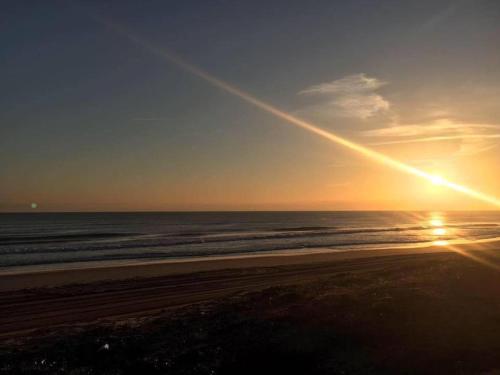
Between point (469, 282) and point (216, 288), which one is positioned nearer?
point (469, 282)

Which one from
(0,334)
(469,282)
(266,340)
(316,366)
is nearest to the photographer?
(316,366)

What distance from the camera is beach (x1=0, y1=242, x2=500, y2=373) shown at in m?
8.65

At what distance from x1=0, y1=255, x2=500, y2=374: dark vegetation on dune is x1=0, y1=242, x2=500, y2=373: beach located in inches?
1.1

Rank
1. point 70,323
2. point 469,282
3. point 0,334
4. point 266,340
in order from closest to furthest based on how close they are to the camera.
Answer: point 266,340 → point 0,334 → point 70,323 → point 469,282

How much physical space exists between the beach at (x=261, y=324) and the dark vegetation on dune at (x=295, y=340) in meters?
0.03

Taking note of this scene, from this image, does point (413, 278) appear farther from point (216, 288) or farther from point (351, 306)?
point (216, 288)

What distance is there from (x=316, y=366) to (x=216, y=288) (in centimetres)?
1062

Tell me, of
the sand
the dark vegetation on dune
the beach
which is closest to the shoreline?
the sand

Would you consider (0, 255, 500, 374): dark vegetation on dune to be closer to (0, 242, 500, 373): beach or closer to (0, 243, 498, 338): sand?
(0, 242, 500, 373): beach

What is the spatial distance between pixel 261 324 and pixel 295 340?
1.56m

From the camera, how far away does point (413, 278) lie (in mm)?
18688

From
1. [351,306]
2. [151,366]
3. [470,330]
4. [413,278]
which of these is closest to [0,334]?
[151,366]

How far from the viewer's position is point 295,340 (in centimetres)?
987

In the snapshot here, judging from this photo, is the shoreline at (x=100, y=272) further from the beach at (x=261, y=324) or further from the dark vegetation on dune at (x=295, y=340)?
the dark vegetation on dune at (x=295, y=340)
